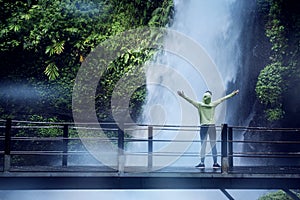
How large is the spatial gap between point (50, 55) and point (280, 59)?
8.88 metres

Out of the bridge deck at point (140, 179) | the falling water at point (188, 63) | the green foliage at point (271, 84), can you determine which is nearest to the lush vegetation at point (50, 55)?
the falling water at point (188, 63)

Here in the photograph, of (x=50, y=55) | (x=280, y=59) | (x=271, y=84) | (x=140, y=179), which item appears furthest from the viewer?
(x=50, y=55)

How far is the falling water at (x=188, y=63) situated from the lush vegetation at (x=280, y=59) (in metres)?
1.67

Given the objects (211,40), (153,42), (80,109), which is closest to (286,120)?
(211,40)

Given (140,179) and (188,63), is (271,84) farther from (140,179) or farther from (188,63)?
(140,179)

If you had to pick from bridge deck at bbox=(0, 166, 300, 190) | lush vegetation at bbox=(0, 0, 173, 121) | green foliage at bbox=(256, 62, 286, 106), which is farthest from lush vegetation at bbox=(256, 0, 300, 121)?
bridge deck at bbox=(0, 166, 300, 190)

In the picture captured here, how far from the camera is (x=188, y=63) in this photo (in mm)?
22297

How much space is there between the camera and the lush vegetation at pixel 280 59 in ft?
64.6

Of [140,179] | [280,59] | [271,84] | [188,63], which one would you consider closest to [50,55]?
[188,63]

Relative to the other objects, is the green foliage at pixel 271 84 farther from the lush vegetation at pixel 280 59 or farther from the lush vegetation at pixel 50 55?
the lush vegetation at pixel 50 55

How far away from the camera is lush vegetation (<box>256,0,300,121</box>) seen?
19.7m

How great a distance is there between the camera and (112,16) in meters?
22.0

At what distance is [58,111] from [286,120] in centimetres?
890

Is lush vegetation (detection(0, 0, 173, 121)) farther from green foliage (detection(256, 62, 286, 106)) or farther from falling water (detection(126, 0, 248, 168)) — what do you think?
green foliage (detection(256, 62, 286, 106))
